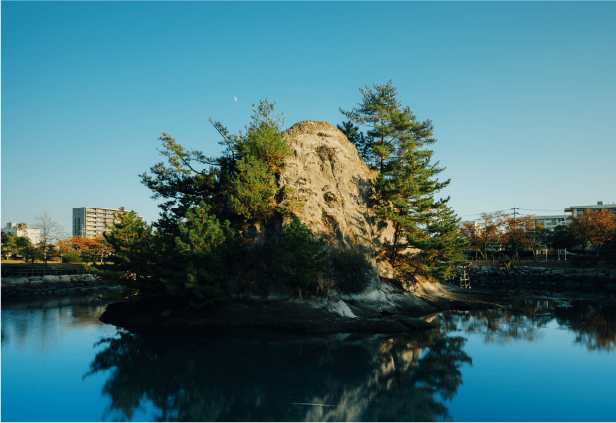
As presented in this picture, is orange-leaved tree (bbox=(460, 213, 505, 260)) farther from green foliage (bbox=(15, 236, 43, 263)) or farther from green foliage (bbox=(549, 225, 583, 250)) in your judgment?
green foliage (bbox=(15, 236, 43, 263))

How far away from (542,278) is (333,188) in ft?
114

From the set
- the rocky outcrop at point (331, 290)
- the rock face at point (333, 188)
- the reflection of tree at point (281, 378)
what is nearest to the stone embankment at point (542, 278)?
the rocky outcrop at point (331, 290)

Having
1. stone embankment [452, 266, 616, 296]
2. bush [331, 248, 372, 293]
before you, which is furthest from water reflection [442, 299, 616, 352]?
stone embankment [452, 266, 616, 296]

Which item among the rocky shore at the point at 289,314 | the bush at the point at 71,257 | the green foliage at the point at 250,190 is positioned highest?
the green foliage at the point at 250,190

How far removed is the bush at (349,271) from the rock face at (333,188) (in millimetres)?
1000

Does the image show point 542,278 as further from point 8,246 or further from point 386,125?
point 8,246

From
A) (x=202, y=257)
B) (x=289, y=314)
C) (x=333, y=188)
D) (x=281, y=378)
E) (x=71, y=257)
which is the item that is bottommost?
(x=281, y=378)

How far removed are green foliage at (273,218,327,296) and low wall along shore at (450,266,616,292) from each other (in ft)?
81.2

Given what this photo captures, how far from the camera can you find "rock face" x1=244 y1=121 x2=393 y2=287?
25.4 m

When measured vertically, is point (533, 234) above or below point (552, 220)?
below

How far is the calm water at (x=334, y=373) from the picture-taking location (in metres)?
9.84

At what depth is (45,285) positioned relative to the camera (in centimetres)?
4100

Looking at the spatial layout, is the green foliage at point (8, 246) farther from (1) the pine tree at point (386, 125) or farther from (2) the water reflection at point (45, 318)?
(1) the pine tree at point (386, 125)

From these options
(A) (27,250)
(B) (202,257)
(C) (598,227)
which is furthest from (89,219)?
(C) (598,227)
